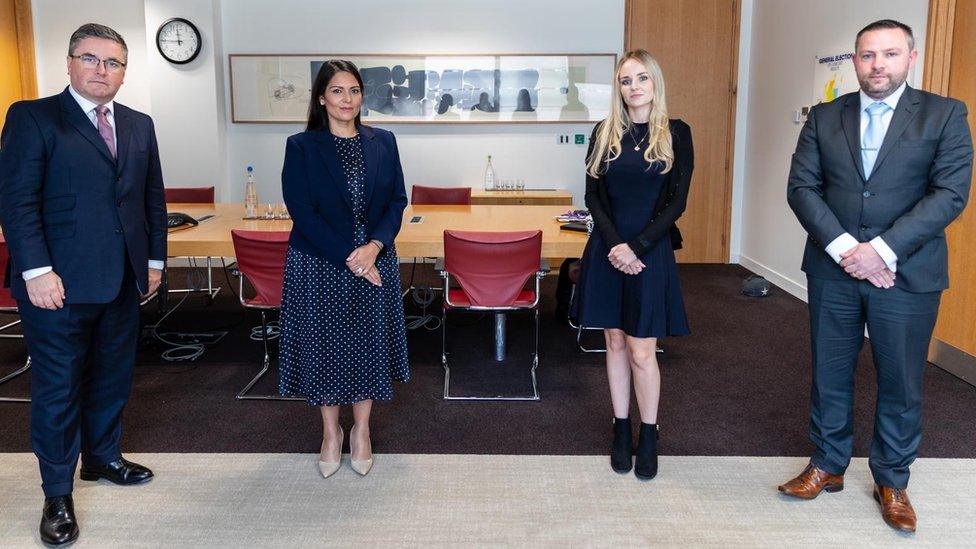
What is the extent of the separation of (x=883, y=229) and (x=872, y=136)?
29cm

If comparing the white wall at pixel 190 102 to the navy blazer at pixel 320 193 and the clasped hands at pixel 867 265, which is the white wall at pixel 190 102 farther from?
the clasped hands at pixel 867 265

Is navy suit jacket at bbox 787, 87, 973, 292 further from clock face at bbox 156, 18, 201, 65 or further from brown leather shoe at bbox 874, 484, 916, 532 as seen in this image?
clock face at bbox 156, 18, 201, 65

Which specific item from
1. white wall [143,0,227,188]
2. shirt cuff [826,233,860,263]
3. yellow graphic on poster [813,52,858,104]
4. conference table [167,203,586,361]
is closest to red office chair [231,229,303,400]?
conference table [167,203,586,361]

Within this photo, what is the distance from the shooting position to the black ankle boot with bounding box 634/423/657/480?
2.82 meters

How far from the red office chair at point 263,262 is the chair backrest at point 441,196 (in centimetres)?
212

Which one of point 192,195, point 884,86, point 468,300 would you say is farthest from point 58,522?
point 192,195

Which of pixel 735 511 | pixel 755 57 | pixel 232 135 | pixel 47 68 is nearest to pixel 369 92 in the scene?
pixel 232 135

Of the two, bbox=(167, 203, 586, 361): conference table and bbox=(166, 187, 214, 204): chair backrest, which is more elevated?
bbox=(166, 187, 214, 204): chair backrest

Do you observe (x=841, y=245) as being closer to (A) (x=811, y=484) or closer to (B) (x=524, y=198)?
(A) (x=811, y=484)

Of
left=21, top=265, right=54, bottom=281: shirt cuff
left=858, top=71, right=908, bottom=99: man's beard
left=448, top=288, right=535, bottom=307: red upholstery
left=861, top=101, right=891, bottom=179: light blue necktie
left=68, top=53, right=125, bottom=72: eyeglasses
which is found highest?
left=68, top=53, right=125, bottom=72: eyeglasses

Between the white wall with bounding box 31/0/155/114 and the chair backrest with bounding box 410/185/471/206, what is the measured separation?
2902 mm

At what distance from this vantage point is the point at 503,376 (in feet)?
13.4

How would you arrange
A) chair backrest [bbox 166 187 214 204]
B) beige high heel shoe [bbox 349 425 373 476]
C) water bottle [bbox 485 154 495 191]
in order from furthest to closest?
water bottle [bbox 485 154 495 191] < chair backrest [bbox 166 187 214 204] < beige high heel shoe [bbox 349 425 373 476]

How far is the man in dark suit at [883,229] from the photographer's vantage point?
2285mm
